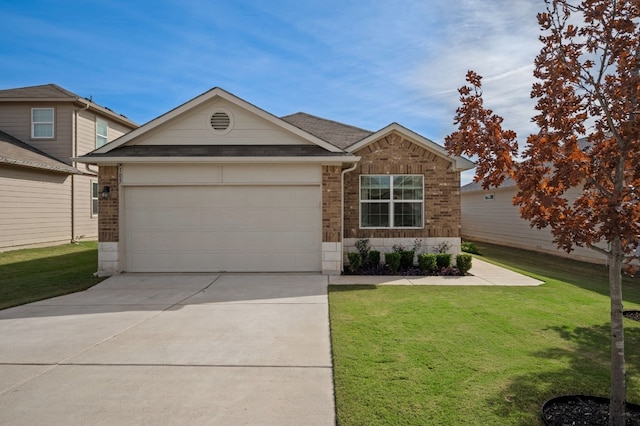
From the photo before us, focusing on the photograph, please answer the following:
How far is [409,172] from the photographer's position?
11406mm

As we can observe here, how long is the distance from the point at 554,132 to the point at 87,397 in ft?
16.8

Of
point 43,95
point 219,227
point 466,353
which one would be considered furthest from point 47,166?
point 466,353

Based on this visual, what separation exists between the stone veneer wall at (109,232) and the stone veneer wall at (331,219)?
5.63m

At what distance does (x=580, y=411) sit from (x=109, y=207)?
421 inches

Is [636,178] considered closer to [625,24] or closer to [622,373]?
[625,24]

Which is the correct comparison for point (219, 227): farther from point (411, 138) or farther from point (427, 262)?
point (411, 138)

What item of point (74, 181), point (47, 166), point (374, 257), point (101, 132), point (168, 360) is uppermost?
point (101, 132)

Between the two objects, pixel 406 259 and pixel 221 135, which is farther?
pixel 406 259

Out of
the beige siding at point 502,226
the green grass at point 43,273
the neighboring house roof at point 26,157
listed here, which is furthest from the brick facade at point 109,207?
the beige siding at point 502,226

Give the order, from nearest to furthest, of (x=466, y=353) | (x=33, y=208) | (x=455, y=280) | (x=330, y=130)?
(x=466, y=353), (x=455, y=280), (x=330, y=130), (x=33, y=208)

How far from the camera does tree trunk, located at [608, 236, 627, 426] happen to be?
3116 millimetres

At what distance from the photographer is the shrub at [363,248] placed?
36.3 ft

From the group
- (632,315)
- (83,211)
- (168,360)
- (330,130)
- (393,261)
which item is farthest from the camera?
(83,211)

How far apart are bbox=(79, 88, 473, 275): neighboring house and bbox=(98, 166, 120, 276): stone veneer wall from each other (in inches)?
1.1
